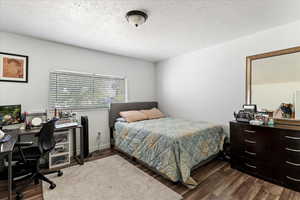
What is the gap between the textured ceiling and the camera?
5.49 feet

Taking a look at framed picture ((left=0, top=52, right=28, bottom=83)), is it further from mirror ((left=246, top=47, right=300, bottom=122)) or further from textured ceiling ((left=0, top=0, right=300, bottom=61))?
mirror ((left=246, top=47, right=300, bottom=122))

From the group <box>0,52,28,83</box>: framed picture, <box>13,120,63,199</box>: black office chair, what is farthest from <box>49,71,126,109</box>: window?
<box>13,120,63,199</box>: black office chair

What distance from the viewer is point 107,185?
197 centimetres

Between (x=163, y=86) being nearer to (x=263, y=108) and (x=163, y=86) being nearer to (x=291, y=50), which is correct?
(x=263, y=108)

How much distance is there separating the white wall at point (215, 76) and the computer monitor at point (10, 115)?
3.39m

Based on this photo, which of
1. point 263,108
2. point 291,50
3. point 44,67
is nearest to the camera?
point 291,50

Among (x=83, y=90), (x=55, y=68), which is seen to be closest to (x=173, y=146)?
(x=83, y=90)

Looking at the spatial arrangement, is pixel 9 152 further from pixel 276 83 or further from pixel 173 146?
pixel 276 83

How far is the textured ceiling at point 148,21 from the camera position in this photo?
167 cm

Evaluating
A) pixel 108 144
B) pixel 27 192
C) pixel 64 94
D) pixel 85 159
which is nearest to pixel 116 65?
pixel 64 94

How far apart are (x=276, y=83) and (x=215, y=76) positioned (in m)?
1.04

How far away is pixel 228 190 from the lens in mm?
1839

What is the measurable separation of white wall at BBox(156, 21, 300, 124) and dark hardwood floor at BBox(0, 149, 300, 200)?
113cm

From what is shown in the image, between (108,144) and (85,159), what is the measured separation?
0.74m
